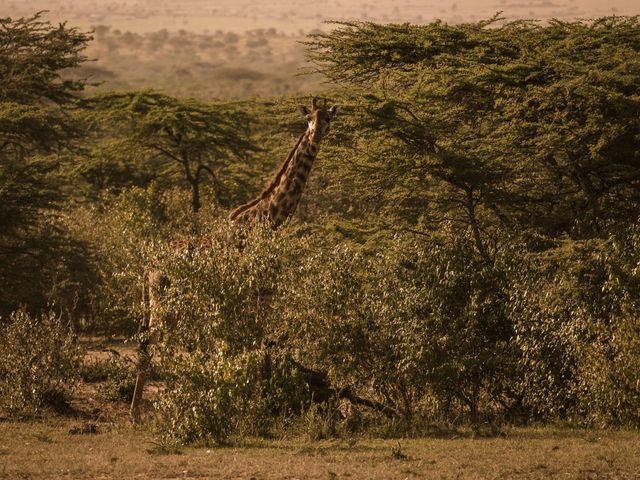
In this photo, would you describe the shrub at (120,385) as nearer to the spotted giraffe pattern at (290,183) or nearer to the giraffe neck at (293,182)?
the spotted giraffe pattern at (290,183)

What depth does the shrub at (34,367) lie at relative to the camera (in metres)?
13.6

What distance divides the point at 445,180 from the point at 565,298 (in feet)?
11.0

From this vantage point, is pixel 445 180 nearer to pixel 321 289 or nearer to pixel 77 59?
pixel 321 289

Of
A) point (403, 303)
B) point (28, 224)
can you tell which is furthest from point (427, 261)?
point (28, 224)

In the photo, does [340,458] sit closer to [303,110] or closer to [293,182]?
[293,182]

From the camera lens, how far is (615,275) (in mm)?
12477

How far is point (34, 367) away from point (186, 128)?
1468 cm

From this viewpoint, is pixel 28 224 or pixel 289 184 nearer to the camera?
pixel 289 184

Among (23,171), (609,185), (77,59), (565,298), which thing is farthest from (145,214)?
(565,298)

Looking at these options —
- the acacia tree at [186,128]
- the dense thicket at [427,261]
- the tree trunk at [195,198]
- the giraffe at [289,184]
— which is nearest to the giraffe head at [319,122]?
the giraffe at [289,184]

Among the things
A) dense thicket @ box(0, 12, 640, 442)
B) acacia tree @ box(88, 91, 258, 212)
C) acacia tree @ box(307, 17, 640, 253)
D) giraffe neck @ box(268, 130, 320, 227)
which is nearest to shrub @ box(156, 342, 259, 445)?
dense thicket @ box(0, 12, 640, 442)

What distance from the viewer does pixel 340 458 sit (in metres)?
10.8

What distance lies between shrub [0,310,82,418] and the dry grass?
134 centimetres

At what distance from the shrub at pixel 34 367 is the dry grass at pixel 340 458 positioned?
1.34 meters
